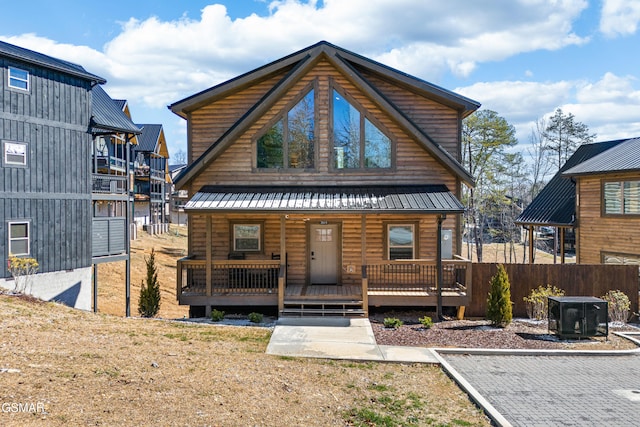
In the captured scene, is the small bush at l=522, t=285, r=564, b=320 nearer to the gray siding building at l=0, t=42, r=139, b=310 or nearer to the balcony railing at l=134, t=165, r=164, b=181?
the gray siding building at l=0, t=42, r=139, b=310

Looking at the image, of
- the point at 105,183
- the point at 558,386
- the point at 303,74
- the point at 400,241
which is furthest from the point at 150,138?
the point at 558,386

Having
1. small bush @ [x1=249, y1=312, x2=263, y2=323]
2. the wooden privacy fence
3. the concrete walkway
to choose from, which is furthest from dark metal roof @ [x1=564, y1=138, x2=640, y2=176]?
small bush @ [x1=249, y1=312, x2=263, y2=323]

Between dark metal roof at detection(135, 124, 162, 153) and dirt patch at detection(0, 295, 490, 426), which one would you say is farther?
dark metal roof at detection(135, 124, 162, 153)

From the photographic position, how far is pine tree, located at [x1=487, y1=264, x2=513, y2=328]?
11953 mm

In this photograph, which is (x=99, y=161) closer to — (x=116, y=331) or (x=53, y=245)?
(x=53, y=245)

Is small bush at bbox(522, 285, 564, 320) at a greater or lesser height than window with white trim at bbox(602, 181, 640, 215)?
lesser

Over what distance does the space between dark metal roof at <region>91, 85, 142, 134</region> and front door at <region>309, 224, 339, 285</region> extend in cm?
953

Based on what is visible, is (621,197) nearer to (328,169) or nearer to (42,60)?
(328,169)

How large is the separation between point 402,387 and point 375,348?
2.28m

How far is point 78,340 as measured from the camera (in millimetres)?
8219

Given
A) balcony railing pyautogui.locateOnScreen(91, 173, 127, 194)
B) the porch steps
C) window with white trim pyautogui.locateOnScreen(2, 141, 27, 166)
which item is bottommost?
the porch steps

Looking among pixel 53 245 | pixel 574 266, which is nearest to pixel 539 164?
pixel 574 266

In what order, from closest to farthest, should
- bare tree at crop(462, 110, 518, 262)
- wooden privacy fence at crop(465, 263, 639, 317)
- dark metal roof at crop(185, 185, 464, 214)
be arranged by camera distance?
1. dark metal roof at crop(185, 185, 464, 214)
2. wooden privacy fence at crop(465, 263, 639, 317)
3. bare tree at crop(462, 110, 518, 262)

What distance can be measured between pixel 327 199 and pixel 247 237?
331 centimetres
